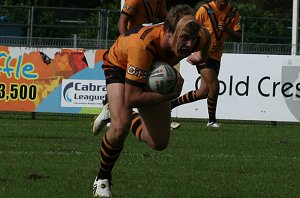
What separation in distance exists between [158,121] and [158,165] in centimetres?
224

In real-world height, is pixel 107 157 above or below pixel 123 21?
below

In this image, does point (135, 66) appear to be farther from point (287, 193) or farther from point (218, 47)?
point (218, 47)

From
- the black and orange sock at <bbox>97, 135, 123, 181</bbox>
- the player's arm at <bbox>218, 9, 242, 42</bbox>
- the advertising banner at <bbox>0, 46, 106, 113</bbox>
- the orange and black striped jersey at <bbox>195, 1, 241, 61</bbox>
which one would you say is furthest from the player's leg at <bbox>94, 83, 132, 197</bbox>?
the advertising banner at <bbox>0, 46, 106, 113</bbox>

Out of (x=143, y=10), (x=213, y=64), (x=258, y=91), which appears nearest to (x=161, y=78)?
(x=143, y=10)

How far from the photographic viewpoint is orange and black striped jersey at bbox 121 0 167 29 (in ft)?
44.0

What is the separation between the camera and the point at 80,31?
28.9 m

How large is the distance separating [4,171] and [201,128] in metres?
7.61

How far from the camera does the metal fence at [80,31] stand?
22794mm

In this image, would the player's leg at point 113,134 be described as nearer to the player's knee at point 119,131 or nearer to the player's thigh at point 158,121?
the player's knee at point 119,131

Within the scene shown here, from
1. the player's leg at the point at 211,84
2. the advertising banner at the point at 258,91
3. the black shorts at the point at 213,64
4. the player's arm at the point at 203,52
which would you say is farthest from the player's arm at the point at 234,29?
the player's arm at the point at 203,52

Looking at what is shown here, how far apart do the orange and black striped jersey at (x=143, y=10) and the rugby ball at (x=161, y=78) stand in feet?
18.1

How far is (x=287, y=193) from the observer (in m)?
8.82

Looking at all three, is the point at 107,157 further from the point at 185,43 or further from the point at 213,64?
the point at 213,64

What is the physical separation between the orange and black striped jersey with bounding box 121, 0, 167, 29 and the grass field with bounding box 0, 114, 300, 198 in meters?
1.64
